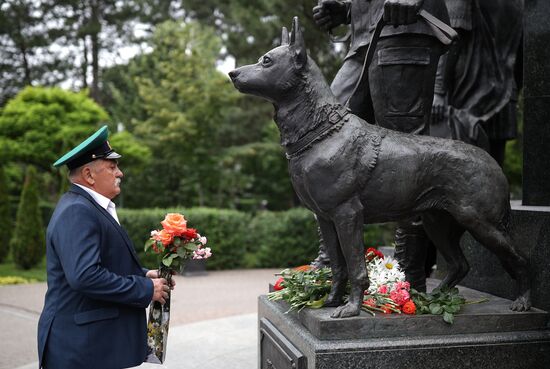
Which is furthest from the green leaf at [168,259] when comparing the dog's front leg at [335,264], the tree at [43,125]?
the tree at [43,125]

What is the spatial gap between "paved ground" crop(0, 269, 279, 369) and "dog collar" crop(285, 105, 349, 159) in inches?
111

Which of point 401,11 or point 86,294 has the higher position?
point 401,11

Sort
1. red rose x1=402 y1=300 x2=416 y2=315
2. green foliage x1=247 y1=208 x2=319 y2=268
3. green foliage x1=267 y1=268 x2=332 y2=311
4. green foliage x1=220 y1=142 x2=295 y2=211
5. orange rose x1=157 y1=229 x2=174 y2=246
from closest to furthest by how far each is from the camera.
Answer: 1. orange rose x1=157 y1=229 x2=174 y2=246
2. red rose x1=402 y1=300 x2=416 y2=315
3. green foliage x1=267 y1=268 x2=332 y2=311
4. green foliage x1=247 y1=208 x2=319 y2=268
5. green foliage x1=220 y1=142 x2=295 y2=211

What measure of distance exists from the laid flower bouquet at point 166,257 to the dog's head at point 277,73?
0.86 meters

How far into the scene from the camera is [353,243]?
3.28m

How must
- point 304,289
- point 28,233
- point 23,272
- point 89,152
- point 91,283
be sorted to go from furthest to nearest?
point 28,233 < point 23,272 < point 304,289 < point 89,152 < point 91,283

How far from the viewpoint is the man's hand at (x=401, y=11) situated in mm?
3498

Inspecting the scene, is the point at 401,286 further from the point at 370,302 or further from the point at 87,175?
the point at 87,175

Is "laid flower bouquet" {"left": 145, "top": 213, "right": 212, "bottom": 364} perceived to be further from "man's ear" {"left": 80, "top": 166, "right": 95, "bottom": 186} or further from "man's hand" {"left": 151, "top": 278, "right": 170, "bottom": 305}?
"man's ear" {"left": 80, "top": 166, "right": 95, "bottom": 186}

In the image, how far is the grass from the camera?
13.0 metres

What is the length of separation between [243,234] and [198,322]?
6.91 m

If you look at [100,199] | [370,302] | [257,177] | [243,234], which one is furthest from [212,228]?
[100,199]

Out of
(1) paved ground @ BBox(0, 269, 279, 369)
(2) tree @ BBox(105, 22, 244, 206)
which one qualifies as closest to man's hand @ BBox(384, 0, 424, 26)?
(1) paved ground @ BBox(0, 269, 279, 369)

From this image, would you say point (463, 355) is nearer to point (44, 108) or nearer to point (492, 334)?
point (492, 334)
